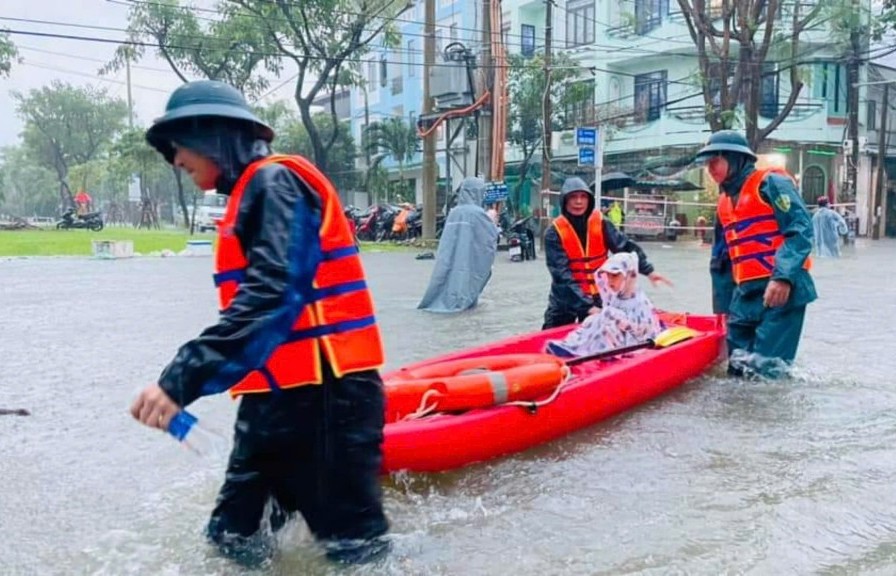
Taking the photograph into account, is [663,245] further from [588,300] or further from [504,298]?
[588,300]

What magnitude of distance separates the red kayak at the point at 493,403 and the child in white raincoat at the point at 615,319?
0.37 meters

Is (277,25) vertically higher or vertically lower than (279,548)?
higher

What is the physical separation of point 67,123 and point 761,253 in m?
57.6

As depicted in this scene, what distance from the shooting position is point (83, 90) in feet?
185

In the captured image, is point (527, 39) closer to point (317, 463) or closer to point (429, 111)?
point (429, 111)

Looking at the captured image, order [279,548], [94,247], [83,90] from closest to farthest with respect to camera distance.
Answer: [279,548], [94,247], [83,90]

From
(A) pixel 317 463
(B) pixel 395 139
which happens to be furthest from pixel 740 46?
(A) pixel 317 463

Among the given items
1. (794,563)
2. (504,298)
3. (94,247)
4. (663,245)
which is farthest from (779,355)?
(663,245)

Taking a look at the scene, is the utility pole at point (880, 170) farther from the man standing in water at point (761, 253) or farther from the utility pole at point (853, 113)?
the man standing in water at point (761, 253)

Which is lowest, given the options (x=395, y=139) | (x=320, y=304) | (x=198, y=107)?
(x=320, y=304)

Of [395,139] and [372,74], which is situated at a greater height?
[372,74]

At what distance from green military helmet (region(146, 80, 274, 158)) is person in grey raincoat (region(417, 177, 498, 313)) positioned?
310 inches

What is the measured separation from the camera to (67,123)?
2213 inches

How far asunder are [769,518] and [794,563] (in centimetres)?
47
